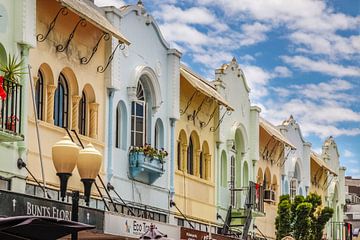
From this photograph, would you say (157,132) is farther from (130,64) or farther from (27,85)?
(27,85)

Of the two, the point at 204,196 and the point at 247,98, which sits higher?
the point at 247,98

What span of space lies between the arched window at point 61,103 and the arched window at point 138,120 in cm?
365

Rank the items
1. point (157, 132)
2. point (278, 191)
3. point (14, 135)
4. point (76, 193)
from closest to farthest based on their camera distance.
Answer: point (76, 193), point (14, 135), point (157, 132), point (278, 191)

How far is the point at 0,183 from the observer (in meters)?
20.6

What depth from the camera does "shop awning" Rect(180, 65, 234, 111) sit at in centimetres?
3099

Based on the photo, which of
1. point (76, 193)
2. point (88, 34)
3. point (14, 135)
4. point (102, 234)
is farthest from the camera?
point (88, 34)

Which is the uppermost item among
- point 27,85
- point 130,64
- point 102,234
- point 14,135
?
point 130,64

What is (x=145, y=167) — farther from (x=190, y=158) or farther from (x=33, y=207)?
(x=33, y=207)

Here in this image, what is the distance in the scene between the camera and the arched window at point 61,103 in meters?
23.9

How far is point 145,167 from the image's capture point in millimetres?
27547

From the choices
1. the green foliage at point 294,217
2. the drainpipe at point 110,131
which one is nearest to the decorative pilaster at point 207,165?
the green foliage at point 294,217

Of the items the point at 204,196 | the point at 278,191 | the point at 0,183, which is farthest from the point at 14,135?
the point at 278,191

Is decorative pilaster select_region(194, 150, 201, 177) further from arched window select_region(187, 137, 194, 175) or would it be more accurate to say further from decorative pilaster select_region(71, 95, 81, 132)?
decorative pilaster select_region(71, 95, 81, 132)

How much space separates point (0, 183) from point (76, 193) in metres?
5.87
